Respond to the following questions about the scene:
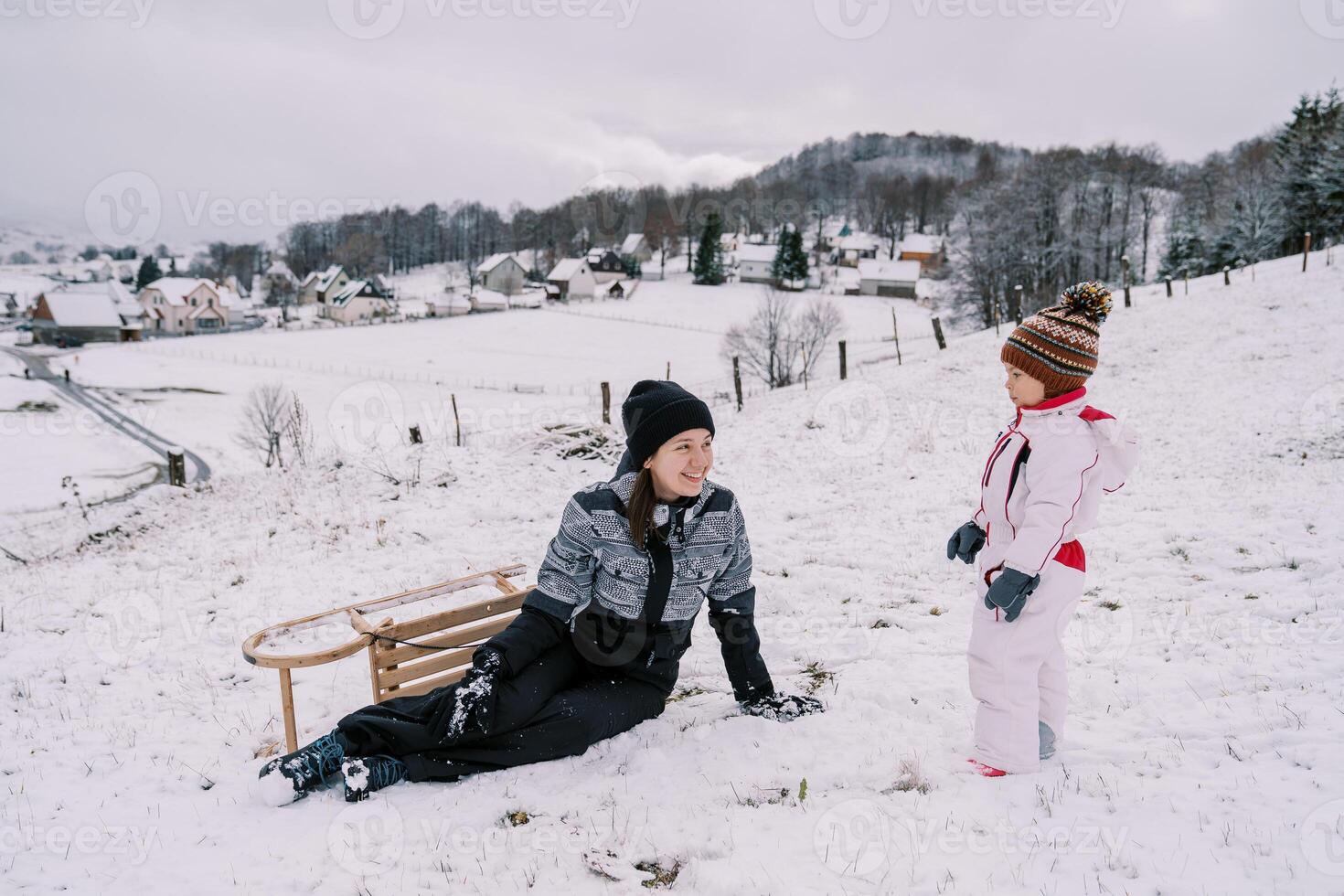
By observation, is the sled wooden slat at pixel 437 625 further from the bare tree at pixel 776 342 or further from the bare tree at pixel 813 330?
the bare tree at pixel 813 330

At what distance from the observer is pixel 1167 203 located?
229ft

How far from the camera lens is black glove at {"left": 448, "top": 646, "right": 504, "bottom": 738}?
11.1ft

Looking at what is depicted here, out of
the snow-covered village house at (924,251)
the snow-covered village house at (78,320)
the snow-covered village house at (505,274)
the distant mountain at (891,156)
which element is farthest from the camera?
the distant mountain at (891,156)

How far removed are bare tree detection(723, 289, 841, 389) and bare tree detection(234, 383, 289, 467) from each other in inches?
861

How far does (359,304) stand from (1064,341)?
259 ft

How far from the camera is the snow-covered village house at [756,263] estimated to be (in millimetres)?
78062

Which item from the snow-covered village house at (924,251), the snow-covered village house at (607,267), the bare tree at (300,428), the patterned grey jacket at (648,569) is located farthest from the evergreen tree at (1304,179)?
the snow-covered village house at (607,267)

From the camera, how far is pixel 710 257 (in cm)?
7656

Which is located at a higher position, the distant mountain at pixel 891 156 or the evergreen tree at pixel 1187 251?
the distant mountain at pixel 891 156

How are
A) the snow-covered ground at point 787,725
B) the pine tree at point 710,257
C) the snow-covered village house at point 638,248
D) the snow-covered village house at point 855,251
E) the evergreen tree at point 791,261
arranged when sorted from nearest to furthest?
the snow-covered ground at point 787,725, the evergreen tree at point 791,261, the pine tree at point 710,257, the snow-covered village house at point 855,251, the snow-covered village house at point 638,248

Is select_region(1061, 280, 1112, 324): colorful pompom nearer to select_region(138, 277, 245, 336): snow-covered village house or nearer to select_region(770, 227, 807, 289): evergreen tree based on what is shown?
select_region(770, 227, 807, 289): evergreen tree

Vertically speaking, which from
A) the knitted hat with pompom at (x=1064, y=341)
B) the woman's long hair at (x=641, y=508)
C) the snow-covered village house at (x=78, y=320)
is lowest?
the woman's long hair at (x=641, y=508)

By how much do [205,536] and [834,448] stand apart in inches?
438

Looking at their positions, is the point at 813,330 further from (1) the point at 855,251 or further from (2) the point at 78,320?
(2) the point at 78,320
